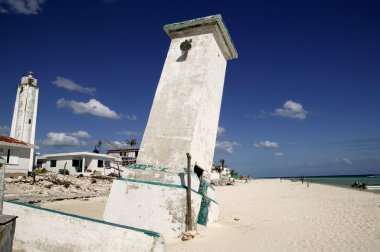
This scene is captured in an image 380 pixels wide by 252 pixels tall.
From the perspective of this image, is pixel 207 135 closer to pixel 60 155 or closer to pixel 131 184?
pixel 131 184

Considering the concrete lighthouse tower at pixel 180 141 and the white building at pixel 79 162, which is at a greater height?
the concrete lighthouse tower at pixel 180 141

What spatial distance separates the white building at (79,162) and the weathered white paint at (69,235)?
2585 cm

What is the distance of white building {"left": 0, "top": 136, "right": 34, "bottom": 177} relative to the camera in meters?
21.6

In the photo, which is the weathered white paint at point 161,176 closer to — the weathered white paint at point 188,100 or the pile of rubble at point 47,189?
the weathered white paint at point 188,100

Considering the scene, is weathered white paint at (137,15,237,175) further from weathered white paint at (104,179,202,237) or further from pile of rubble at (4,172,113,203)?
pile of rubble at (4,172,113,203)

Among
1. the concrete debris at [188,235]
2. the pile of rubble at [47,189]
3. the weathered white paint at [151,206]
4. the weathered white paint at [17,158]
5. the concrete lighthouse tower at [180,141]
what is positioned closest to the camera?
the concrete debris at [188,235]

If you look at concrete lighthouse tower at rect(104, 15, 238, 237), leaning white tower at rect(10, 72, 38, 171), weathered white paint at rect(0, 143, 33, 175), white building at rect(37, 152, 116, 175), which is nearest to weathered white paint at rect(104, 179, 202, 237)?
concrete lighthouse tower at rect(104, 15, 238, 237)

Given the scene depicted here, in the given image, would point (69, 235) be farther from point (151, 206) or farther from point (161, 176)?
point (161, 176)

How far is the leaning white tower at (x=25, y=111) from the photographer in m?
25.5

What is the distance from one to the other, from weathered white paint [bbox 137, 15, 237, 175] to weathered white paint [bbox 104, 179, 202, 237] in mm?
1009

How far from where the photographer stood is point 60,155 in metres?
33.4

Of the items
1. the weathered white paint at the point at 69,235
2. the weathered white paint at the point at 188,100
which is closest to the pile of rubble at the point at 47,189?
the weathered white paint at the point at 69,235

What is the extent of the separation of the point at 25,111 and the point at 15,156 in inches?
199

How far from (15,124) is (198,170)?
23868 mm
